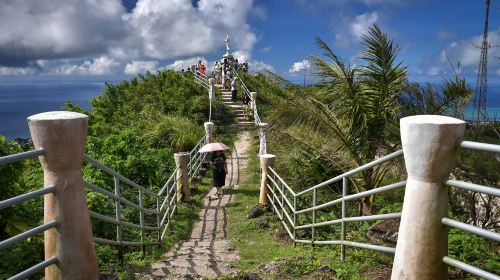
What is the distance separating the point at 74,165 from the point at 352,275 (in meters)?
2.90

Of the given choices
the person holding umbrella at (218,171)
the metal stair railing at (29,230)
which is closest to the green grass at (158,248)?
the person holding umbrella at (218,171)

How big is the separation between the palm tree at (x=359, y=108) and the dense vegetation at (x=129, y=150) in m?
3.42

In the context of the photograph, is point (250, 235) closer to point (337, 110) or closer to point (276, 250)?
point (276, 250)

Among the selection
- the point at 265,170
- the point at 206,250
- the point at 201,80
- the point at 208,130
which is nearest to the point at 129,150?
the point at 208,130

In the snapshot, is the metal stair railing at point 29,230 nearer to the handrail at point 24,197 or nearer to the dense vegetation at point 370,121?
the handrail at point 24,197

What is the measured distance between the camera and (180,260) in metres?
5.90

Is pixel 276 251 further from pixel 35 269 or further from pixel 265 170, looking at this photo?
pixel 35 269

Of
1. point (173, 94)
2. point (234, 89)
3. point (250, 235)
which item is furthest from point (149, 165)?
point (234, 89)

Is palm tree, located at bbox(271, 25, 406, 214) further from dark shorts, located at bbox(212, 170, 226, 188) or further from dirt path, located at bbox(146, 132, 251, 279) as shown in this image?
dark shorts, located at bbox(212, 170, 226, 188)

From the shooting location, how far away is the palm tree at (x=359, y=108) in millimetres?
7906

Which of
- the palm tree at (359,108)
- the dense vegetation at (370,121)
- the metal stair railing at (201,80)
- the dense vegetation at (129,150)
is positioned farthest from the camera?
the metal stair railing at (201,80)

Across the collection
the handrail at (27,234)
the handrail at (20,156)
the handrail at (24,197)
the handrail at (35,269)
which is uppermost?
the handrail at (20,156)

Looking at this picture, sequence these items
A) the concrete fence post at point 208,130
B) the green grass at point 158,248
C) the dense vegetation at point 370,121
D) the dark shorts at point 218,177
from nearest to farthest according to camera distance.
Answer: the green grass at point 158,248 → the dense vegetation at point 370,121 → the dark shorts at point 218,177 → the concrete fence post at point 208,130

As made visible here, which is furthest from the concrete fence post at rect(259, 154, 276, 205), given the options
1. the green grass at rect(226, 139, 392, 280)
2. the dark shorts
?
the dark shorts
